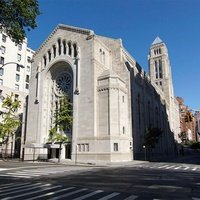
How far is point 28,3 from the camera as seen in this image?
12.9 meters

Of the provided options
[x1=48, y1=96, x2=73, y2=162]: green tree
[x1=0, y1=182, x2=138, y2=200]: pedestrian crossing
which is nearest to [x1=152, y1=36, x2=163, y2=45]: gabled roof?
[x1=48, y1=96, x2=73, y2=162]: green tree

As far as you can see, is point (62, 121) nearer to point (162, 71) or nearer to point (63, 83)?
point (63, 83)

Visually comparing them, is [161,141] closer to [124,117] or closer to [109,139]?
[124,117]

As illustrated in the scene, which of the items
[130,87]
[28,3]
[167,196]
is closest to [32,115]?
[130,87]

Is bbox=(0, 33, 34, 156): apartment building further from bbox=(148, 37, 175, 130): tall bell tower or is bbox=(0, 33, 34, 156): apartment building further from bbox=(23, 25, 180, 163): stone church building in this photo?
bbox=(148, 37, 175, 130): tall bell tower

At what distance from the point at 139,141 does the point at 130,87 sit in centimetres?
1147

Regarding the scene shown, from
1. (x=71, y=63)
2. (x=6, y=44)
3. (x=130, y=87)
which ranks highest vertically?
(x=6, y=44)

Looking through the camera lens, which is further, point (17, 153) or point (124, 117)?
point (17, 153)

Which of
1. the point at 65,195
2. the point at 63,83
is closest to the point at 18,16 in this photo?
the point at 65,195

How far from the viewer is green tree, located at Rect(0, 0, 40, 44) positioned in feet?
40.9

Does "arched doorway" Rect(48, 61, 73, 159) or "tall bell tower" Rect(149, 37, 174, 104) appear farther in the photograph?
"tall bell tower" Rect(149, 37, 174, 104)

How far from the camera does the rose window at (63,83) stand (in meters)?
51.5

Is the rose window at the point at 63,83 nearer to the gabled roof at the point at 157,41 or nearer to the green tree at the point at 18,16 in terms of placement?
the green tree at the point at 18,16

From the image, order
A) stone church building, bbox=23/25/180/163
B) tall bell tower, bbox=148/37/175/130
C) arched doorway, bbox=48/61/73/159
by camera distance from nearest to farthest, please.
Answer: stone church building, bbox=23/25/180/163
arched doorway, bbox=48/61/73/159
tall bell tower, bbox=148/37/175/130
